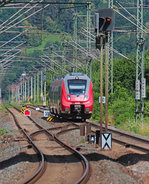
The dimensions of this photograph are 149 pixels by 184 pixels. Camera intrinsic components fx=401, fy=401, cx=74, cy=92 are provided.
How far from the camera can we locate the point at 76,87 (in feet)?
96.8

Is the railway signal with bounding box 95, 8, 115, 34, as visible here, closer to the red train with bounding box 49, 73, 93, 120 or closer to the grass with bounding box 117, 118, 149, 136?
the grass with bounding box 117, 118, 149, 136

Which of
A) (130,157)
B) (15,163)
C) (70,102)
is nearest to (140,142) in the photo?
(130,157)

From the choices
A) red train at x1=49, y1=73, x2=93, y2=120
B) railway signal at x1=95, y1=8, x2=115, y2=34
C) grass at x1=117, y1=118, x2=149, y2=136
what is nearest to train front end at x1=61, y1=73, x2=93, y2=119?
red train at x1=49, y1=73, x2=93, y2=120

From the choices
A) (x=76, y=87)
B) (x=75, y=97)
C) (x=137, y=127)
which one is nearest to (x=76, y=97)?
(x=75, y=97)

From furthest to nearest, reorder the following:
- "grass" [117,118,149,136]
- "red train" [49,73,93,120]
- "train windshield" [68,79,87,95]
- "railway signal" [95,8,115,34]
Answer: "train windshield" [68,79,87,95]
"red train" [49,73,93,120]
"grass" [117,118,149,136]
"railway signal" [95,8,115,34]

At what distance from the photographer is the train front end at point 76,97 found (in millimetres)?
29125

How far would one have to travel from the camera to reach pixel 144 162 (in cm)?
1263

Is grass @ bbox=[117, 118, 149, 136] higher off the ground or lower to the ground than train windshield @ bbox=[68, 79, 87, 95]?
lower

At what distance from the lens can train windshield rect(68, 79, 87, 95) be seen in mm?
29406

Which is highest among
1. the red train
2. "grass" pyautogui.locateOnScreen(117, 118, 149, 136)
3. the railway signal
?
the railway signal

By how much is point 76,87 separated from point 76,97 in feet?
2.63

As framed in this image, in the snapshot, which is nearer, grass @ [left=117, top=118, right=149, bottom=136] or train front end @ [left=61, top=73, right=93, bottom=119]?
grass @ [left=117, top=118, right=149, bottom=136]

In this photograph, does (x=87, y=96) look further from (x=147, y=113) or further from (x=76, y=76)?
(x=147, y=113)

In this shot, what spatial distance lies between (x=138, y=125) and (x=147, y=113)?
5145mm
